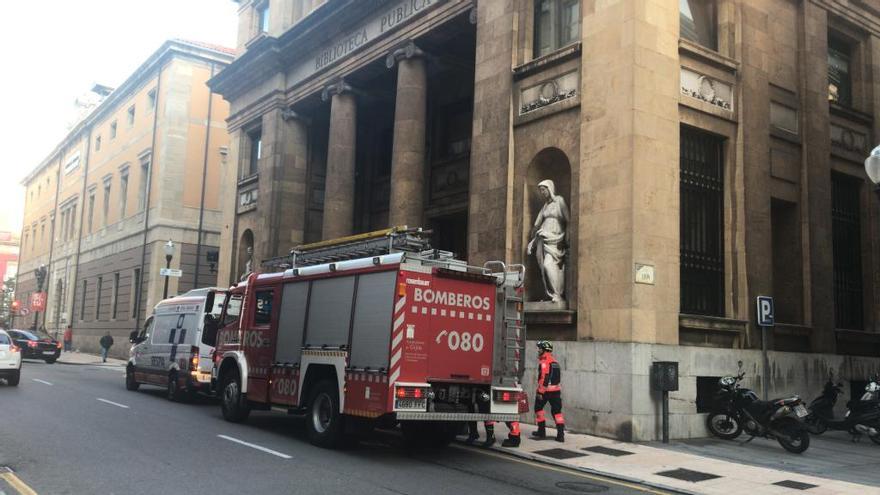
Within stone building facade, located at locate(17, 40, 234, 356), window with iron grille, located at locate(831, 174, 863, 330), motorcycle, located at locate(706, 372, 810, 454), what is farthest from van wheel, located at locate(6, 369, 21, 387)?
window with iron grille, located at locate(831, 174, 863, 330)

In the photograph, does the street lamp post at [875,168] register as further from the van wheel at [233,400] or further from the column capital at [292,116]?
the column capital at [292,116]

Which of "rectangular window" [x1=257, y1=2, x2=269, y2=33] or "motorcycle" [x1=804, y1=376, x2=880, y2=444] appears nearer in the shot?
"motorcycle" [x1=804, y1=376, x2=880, y2=444]

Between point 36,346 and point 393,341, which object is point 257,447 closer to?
point 393,341

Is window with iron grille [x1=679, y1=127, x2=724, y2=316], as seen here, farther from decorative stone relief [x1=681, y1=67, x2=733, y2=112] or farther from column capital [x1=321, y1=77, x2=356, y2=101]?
column capital [x1=321, y1=77, x2=356, y2=101]

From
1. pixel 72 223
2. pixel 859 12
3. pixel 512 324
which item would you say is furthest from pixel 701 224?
pixel 72 223

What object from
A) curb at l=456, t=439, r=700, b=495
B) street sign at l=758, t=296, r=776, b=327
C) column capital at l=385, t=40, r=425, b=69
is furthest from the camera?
column capital at l=385, t=40, r=425, b=69

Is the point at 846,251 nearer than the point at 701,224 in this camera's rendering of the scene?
No

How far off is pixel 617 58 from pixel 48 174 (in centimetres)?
6622

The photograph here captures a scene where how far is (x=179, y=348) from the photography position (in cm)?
1872

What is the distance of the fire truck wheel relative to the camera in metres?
11.1

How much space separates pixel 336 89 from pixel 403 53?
406 centimetres

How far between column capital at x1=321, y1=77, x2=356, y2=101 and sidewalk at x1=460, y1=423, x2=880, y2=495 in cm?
1428

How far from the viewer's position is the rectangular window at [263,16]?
1219 inches

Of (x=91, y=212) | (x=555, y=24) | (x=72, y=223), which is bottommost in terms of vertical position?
(x=555, y=24)
